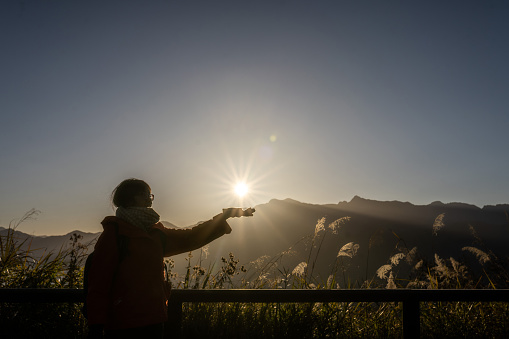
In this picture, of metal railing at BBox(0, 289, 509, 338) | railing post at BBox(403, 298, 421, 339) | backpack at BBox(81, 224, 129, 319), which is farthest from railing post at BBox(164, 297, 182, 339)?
railing post at BBox(403, 298, 421, 339)

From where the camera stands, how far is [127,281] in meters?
2.33

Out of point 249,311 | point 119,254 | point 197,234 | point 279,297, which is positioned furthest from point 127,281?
point 249,311

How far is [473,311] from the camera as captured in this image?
4.69m

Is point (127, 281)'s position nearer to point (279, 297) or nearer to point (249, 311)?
point (279, 297)

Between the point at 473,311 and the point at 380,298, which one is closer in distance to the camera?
the point at 380,298

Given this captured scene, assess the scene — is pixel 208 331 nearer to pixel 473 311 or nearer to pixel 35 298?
pixel 35 298

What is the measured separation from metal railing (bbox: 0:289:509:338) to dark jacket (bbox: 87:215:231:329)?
0.44 meters

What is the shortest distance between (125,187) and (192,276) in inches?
97.7

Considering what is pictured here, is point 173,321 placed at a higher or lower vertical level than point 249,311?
higher

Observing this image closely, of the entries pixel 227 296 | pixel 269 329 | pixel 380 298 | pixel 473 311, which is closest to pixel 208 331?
pixel 269 329

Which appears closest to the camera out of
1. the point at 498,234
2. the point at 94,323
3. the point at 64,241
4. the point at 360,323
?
the point at 94,323

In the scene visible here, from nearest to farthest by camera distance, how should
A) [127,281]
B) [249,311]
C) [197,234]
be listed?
1. [127,281]
2. [197,234]
3. [249,311]

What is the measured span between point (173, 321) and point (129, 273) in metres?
0.83

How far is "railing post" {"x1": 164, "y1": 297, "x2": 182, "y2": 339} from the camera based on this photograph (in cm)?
292
